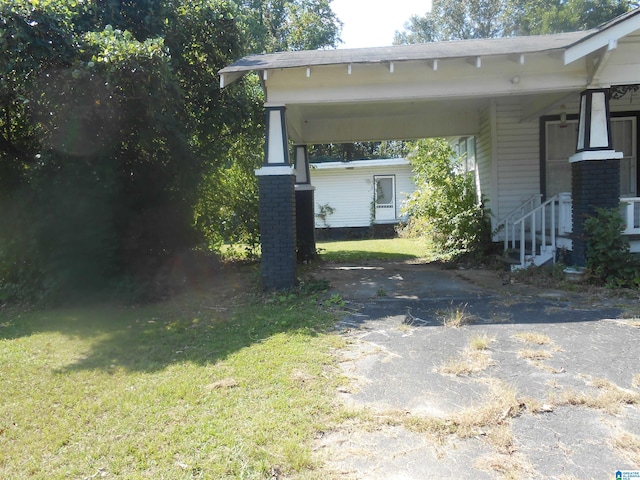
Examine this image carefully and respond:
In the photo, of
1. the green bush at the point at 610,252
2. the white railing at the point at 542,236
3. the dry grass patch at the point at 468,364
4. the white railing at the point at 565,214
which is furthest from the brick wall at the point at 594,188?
the dry grass patch at the point at 468,364

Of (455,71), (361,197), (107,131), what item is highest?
(455,71)

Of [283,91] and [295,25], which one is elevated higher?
[295,25]

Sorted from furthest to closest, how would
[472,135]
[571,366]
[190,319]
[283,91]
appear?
[472,135], [283,91], [190,319], [571,366]

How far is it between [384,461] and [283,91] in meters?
6.06

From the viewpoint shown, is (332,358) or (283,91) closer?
(332,358)

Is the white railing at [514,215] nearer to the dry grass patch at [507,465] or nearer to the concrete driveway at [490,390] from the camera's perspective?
the concrete driveway at [490,390]

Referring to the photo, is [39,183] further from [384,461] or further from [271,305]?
[384,461]

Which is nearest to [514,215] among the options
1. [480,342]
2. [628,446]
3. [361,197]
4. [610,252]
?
[610,252]

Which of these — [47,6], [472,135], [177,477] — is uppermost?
[47,6]

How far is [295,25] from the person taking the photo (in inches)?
1117

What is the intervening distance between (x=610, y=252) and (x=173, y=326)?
6.27 m

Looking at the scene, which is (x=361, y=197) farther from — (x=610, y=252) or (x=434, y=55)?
(x=610, y=252)

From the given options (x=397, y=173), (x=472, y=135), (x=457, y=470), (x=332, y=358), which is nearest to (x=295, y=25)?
(x=397, y=173)

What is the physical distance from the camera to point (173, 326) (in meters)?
6.12
